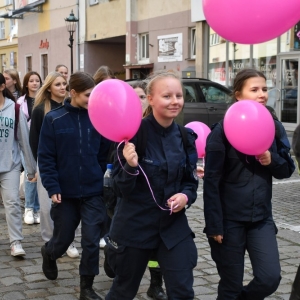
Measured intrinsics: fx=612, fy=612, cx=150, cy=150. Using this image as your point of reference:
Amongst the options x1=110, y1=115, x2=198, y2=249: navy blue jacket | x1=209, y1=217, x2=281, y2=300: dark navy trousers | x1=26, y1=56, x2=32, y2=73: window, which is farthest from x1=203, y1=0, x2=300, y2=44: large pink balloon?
x1=26, y1=56, x2=32, y2=73: window

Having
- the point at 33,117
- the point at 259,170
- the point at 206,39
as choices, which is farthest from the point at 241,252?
the point at 206,39

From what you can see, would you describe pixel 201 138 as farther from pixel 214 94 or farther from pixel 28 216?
pixel 214 94

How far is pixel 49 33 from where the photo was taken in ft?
118

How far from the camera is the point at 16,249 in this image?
230 inches

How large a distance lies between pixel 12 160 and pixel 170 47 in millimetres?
20158

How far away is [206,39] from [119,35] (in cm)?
658

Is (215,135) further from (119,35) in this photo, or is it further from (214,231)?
(119,35)

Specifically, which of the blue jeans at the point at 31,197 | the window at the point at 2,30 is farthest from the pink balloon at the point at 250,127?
the window at the point at 2,30

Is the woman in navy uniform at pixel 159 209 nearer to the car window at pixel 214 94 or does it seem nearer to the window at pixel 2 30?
the car window at pixel 214 94

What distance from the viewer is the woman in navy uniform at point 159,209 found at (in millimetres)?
3607

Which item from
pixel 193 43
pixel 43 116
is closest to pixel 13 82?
pixel 43 116

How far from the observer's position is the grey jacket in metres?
5.86

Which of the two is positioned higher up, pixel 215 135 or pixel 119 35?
pixel 119 35

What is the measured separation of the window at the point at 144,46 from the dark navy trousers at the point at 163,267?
24360 millimetres
